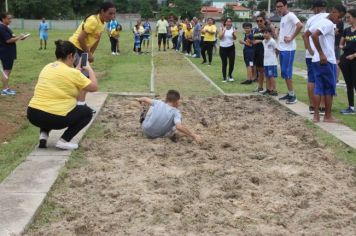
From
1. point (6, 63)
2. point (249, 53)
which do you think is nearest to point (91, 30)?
point (6, 63)

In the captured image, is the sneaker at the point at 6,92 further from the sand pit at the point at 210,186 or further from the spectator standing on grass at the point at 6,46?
the sand pit at the point at 210,186

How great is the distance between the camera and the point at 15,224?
4367mm

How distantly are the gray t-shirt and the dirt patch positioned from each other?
2.12 m

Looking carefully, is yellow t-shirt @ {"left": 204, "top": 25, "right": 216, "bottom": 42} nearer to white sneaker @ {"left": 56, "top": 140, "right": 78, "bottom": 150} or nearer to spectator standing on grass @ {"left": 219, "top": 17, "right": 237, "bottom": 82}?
spectator standing on grass @ {"left": 219, "top": 17, "right": 237, "bottom": 82}

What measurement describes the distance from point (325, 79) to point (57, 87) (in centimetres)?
436

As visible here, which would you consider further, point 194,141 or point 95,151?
point 194,141

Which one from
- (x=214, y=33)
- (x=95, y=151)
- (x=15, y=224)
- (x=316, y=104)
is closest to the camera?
(x=15, y=224)

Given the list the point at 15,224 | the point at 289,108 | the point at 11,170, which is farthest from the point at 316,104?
the point at 15,224

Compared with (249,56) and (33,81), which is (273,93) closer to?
(249,56)

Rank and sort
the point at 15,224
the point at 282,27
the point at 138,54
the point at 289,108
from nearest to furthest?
the point at 15,224 < the point at 289,108 < the point at 282,27 < the point at 138,54

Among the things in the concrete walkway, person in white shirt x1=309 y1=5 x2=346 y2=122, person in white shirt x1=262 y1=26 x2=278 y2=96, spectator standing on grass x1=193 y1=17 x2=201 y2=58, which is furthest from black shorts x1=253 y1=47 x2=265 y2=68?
spectator standing on grass x1=193 y1=17 x2=201 y2=58

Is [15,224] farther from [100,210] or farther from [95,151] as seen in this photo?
[95,151]

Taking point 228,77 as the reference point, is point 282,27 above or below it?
above

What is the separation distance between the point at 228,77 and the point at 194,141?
7635 millimetres
